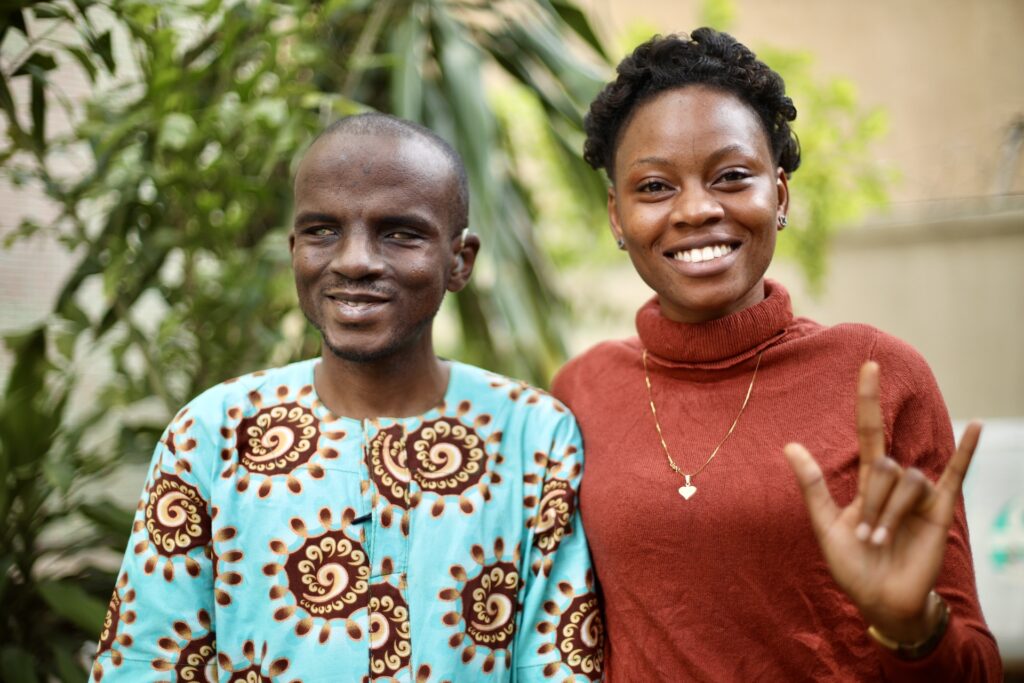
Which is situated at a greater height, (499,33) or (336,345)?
Answer: (499,33)

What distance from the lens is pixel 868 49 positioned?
891cm

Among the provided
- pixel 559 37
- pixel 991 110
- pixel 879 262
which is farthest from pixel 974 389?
pixel 559 37

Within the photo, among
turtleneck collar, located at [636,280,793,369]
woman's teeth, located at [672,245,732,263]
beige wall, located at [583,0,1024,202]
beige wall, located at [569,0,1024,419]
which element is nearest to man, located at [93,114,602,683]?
turtleneck collar, located at [636,280,793,369]

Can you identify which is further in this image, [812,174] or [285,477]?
[812,174]

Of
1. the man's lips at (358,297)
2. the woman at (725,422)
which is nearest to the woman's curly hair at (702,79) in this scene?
the woman at (725,422)

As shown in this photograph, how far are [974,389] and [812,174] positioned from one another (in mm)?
2849

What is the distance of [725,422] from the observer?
177 cm

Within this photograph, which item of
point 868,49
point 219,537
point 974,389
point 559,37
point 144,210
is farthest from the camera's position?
point 868,49

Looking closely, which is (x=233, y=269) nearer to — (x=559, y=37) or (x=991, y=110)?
(x=559, y=37)

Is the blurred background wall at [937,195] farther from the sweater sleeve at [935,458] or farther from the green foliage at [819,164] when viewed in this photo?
the sweater sleeve at [935,458]

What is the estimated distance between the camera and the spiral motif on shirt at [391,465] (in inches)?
69.1

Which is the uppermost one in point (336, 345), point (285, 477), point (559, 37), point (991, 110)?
point (991, 110)

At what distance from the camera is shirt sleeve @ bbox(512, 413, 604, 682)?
175 centimetres

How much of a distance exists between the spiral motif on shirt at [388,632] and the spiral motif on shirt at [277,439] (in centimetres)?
28
